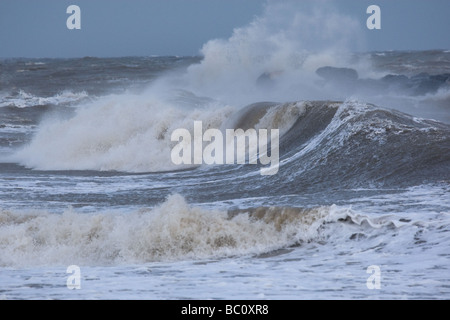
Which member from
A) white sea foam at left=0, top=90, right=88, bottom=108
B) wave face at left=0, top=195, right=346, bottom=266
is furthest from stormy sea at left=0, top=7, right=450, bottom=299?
white sea foam at left=0, top=90, right=88, bottom=108

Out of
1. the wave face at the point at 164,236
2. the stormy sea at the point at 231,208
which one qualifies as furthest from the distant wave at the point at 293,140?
the wave face at the point at 164,236

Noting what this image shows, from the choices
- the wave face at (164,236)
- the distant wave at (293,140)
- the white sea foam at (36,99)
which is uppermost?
the white sea foam at (36,99)

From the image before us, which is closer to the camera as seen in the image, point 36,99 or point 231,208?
point 231,208

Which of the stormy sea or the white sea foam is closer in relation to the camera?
the stormy sea

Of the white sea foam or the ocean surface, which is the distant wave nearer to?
the ocean surface

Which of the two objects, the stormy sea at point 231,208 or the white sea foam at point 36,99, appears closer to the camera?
the stormy sea at point 231,208

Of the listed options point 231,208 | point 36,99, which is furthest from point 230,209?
point 36,99

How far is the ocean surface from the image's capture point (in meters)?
6.09

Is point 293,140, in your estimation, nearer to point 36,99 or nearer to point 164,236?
point 164,236

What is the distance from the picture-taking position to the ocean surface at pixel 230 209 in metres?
6.09

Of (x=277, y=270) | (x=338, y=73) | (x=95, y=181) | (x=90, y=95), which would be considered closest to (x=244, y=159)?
(x=95, y=181)

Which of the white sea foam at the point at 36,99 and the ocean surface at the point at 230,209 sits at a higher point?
the white sea foam at the point at 36,99

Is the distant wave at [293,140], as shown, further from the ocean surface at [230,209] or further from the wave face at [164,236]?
the wave face at [164,236]

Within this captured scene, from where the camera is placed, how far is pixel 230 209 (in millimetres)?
9109
